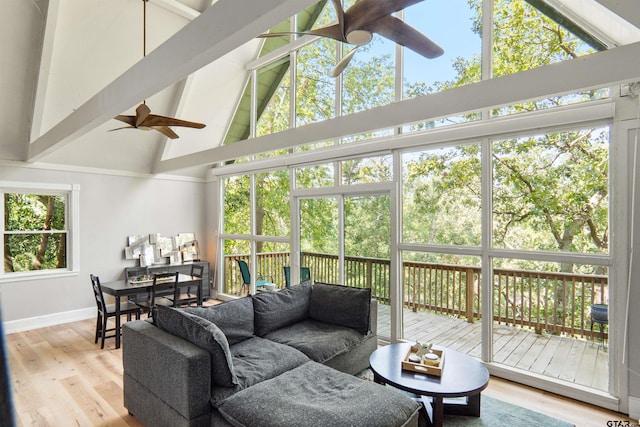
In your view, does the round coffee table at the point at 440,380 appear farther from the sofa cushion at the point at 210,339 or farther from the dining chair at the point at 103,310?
the dining chair at the point at 103,310

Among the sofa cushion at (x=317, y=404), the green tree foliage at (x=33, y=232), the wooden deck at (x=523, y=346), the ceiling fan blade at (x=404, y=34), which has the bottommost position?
the wooden deck at (x=523, y=346)

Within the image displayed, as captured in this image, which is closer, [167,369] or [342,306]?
[167,369]

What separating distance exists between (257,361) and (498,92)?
278 cm

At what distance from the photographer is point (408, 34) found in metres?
2.30

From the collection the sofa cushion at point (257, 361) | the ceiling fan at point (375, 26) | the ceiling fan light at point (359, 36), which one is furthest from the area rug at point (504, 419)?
the ceiling fan light at point (359, 36)

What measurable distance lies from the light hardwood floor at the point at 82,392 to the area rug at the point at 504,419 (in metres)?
0.14

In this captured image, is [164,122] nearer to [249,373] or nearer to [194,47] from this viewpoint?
[194,47]

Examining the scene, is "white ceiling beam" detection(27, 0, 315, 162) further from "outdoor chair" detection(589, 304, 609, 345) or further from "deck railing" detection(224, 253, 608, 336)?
"outdoor chair" detection(589, 304, 609, 345)

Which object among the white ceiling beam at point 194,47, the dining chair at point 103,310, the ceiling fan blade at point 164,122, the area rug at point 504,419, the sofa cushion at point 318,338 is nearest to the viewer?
the white ceiling beam at point 194,47

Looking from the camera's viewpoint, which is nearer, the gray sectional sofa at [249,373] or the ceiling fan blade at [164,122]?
the gray sectional sofa at [249,373]

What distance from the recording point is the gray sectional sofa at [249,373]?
2256 mm

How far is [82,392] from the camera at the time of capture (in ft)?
11.1

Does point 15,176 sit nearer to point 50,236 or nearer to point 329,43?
point 50,236

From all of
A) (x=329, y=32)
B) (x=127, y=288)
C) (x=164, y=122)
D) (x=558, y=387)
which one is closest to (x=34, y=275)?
(x=127, y=288)
